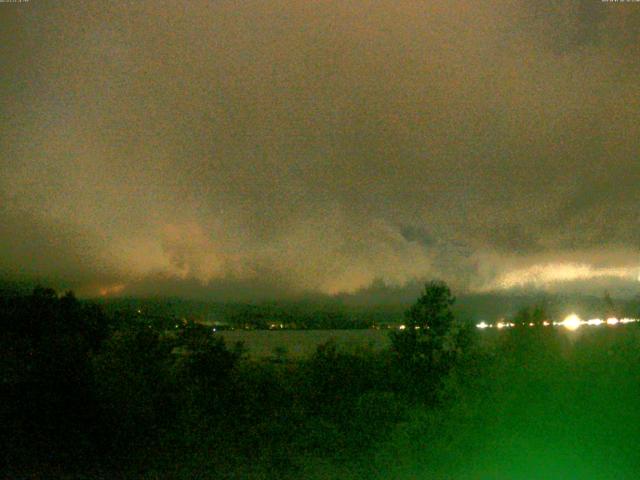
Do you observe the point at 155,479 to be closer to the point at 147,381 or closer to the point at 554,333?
the point at 147,381

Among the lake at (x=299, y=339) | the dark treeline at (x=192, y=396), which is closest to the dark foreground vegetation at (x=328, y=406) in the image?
the dark treeline at (x=192, y=396)

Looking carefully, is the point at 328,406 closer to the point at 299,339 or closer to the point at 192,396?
the point at 192,396

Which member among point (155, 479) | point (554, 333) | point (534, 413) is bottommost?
point (155, 479)

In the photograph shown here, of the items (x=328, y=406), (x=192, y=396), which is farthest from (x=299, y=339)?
(x=192, y=396)

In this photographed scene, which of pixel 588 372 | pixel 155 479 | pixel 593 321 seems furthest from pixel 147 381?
pixel 593 321

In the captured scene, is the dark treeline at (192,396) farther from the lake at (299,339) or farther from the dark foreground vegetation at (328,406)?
the lake at (299,339)

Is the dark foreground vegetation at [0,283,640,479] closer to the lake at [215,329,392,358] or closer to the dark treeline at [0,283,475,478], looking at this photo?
the dark treeline at [0,283,475,478]
